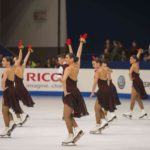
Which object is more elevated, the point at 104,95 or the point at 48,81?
the point at 104,95

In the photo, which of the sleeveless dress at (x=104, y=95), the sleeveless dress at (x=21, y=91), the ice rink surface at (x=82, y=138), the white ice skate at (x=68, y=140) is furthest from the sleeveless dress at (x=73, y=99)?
the sleeveless dress at (x=21, y=91)

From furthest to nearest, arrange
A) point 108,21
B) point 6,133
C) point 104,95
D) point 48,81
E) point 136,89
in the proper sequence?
point 108,21, point 48,81, point 136,89, point 104,95, point 6,133

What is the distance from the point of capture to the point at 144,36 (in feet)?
91.5

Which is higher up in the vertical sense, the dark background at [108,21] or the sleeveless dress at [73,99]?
the dark background at [108,21]

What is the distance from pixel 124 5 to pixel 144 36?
1834mm

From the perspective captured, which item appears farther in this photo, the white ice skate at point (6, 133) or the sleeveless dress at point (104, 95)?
the sleeveless dress at point (104, 95)

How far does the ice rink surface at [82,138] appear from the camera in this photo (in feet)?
34.4

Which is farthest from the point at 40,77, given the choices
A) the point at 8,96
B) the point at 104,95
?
the point at 8,96

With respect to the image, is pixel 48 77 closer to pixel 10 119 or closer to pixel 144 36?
pixel 144 36

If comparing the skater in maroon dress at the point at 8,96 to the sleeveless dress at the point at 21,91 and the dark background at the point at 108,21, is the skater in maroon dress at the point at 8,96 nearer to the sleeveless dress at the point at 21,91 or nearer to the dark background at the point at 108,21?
the sleeveless dress at the point at 21,91

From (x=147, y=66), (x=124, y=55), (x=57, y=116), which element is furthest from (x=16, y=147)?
(x=124, y=55)

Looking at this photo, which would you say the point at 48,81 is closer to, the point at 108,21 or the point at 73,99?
the point at 108,21

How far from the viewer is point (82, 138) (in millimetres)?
11578

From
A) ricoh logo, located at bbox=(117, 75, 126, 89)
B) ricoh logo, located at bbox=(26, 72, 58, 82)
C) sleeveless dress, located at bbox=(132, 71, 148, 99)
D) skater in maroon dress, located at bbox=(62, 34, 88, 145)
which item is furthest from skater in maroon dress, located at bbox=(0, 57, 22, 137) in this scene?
ricoh logo, located at bbox=(26, 72, 58, 82)
